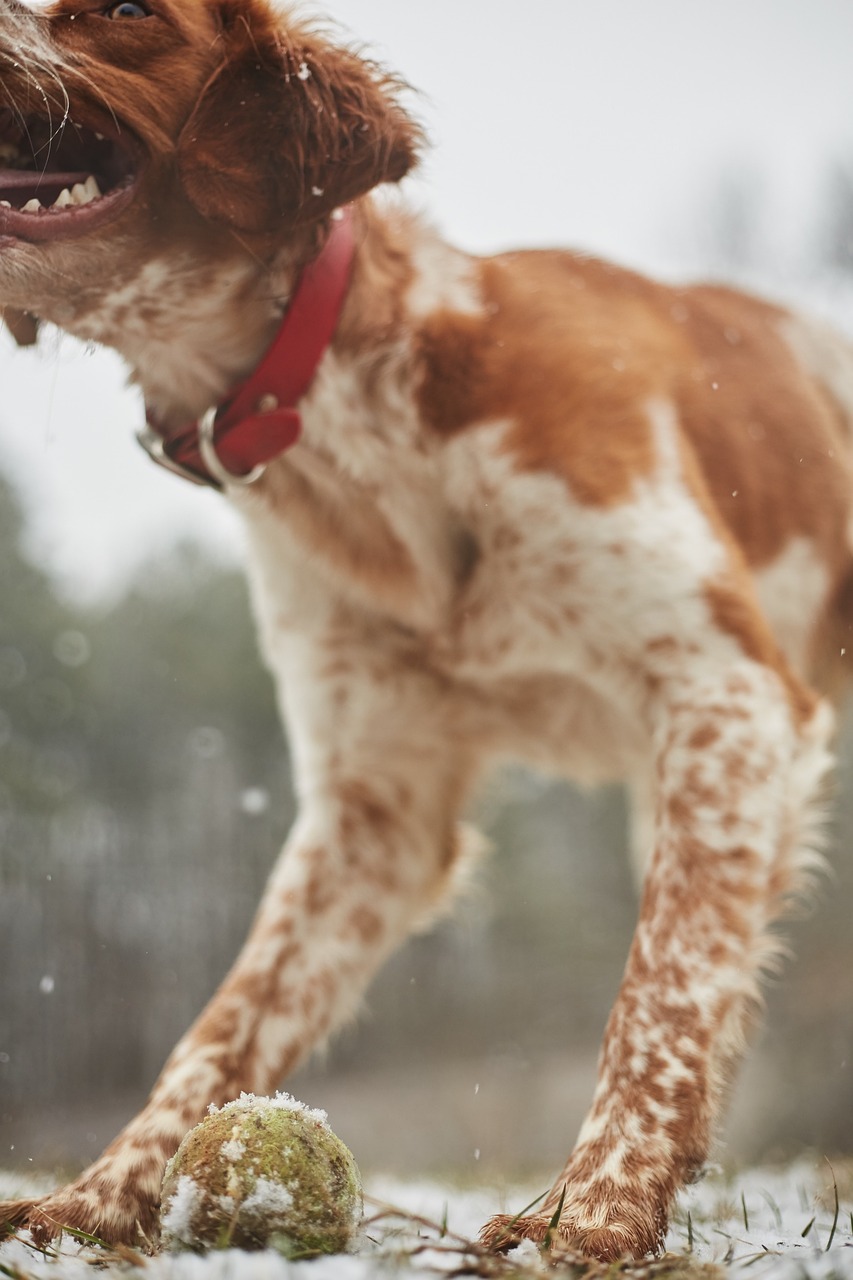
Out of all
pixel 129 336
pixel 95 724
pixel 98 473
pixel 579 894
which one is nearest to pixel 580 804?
pixel 579 894

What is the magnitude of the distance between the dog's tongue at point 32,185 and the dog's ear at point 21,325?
0.59 feet

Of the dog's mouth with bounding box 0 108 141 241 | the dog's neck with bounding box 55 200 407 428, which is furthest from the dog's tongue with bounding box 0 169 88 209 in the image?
the dog's neck with bounding box 55 200 407 428

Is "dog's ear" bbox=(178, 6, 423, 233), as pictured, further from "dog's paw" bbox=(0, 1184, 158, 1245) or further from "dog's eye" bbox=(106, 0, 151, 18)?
"dog's paw" bbox=(0, 1184, 158, 1245)

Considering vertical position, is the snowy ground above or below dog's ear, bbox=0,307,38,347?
below

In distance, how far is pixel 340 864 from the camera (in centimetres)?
205

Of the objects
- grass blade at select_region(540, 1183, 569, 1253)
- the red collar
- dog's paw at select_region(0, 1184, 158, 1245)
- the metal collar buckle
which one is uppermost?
the red collar

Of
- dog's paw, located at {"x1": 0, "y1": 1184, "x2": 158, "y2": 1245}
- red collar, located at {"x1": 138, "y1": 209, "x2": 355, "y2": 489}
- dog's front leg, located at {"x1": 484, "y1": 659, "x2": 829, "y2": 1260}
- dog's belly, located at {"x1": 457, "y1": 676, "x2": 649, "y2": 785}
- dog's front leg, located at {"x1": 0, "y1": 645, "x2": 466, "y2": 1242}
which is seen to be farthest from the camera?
dog's belly, located at {"x1": 457, "y1": 676, "x2": 649, "y2": 785}

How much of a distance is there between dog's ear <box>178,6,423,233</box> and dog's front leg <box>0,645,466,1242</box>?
0.75 m

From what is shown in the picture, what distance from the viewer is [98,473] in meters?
6.61

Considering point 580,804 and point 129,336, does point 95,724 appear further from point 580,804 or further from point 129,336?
point 129,336

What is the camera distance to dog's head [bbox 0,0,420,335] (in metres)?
1.50

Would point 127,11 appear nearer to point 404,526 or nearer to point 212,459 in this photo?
point 212,459

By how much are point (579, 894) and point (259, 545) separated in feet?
27.9

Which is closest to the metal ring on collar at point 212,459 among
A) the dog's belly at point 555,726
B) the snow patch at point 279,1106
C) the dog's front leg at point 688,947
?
the dog's belly at point 555,726
